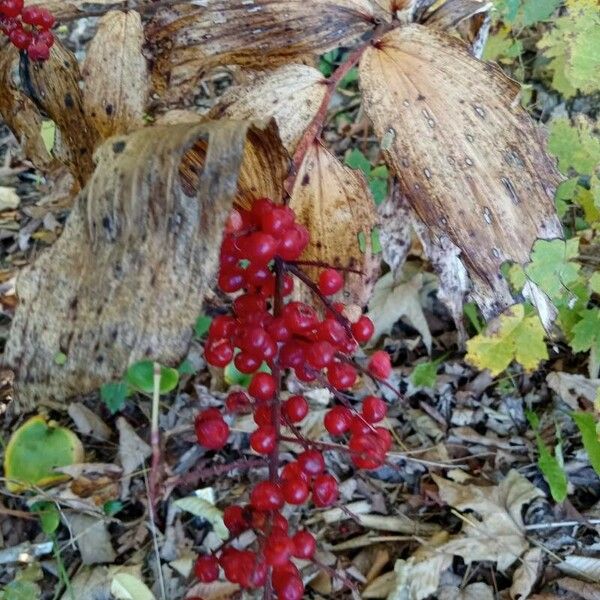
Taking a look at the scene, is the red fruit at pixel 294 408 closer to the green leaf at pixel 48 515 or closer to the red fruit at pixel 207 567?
the red fruit at pixel 207 567

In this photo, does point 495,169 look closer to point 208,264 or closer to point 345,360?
point 345,360

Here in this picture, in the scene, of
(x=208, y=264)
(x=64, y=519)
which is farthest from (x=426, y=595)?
(x=208, y=264)

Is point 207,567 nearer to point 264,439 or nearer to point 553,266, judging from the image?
point 264,439

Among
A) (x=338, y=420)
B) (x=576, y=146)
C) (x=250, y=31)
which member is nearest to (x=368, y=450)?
(x=338, y=420)

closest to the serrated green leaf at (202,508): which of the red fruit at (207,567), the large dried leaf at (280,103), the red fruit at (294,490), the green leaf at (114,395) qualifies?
the green leaf at (114,395)

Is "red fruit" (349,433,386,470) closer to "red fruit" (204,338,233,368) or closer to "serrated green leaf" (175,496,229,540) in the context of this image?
"red fruit" (204,338,233,368)

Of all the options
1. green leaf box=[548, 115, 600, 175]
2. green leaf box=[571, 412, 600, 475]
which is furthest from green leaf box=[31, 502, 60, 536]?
green leaf box=[548, 115, 600, 175]
